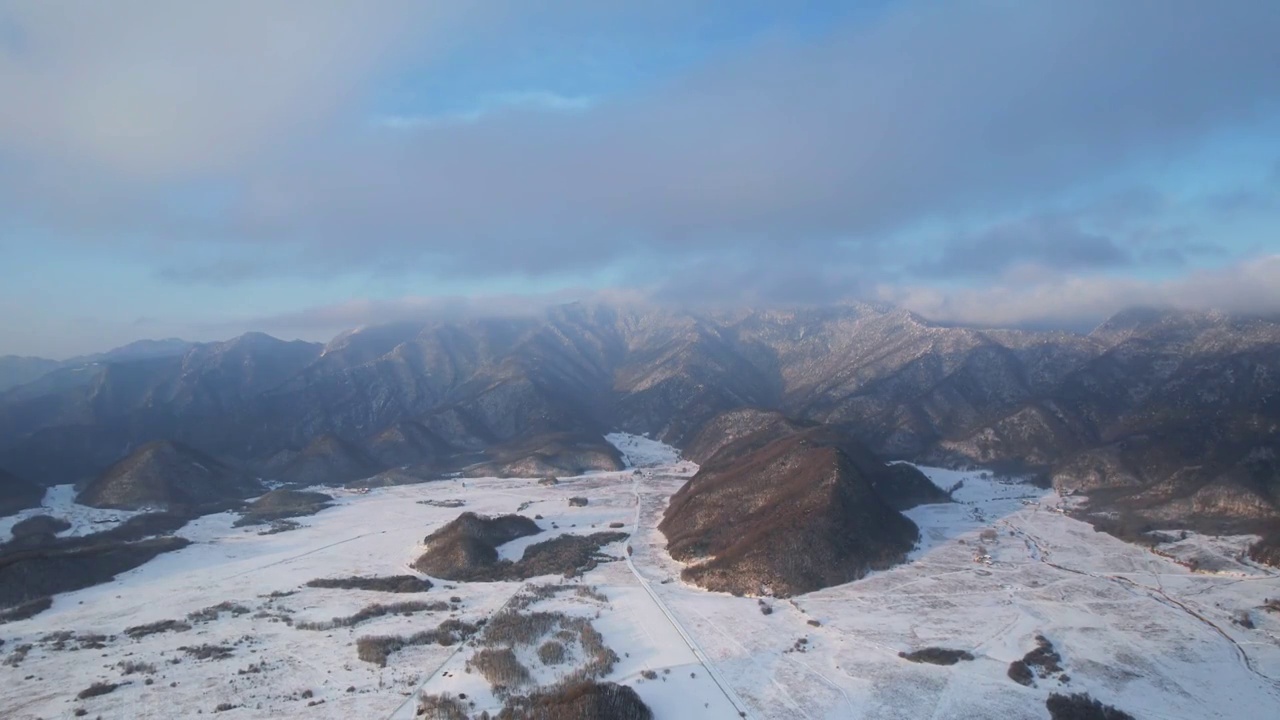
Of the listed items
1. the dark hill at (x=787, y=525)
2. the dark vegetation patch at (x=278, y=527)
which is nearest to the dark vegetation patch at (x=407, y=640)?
the dark hill at (x=787, y=525)

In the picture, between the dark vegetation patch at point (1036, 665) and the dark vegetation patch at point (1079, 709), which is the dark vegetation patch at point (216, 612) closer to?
the dark vegetation patch at point (1036, 665)

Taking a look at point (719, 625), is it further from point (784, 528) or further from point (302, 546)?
point (302, 546)

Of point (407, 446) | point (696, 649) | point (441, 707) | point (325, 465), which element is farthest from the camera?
point (407, 446)

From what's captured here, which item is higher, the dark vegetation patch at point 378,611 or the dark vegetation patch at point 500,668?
the dark vegetation patch at point 500,668

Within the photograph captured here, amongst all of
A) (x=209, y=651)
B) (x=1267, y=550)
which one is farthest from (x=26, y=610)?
(x=1267, y=550)

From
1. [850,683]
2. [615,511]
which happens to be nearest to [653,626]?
[850,683]

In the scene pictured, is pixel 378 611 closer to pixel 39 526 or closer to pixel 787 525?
pixel 787 525

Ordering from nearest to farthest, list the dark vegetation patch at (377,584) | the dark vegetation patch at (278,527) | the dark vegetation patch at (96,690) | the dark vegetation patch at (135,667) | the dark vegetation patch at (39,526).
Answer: the dark vegetation patch at (96,690), the dark vegetation patch at (135,667), the dark vegetation patch at (377,584), the dark vegetation patch at (39,526), the dark vegetation patch at (278,527)
